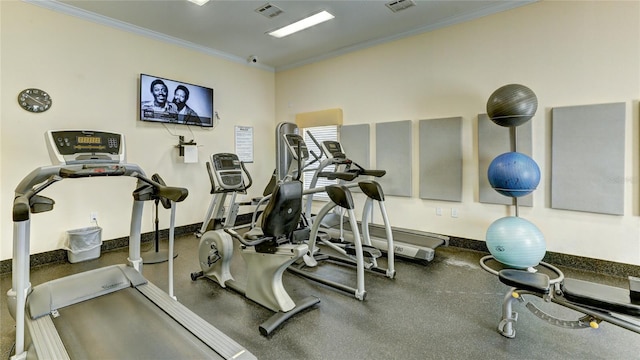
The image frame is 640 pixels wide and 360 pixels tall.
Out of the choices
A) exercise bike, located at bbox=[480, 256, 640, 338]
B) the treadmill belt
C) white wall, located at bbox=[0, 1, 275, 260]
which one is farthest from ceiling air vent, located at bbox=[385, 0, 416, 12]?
the treadmill belt

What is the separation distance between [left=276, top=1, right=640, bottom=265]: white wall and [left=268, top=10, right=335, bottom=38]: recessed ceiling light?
3.73 ft

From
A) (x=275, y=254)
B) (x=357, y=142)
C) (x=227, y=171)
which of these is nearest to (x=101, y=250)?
(x=227, y=171)

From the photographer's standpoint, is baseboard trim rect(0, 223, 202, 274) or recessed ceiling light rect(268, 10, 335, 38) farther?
recessed ceiling light rect(268, 10, 335, 38)

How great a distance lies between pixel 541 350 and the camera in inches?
81.6

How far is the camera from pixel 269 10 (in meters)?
3.96

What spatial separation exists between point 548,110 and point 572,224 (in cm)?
139

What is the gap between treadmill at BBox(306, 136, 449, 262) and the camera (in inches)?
148

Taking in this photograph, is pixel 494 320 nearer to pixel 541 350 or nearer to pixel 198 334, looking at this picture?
pixel 541 350

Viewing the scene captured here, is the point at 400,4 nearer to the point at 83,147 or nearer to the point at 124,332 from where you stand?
the point at 83,147

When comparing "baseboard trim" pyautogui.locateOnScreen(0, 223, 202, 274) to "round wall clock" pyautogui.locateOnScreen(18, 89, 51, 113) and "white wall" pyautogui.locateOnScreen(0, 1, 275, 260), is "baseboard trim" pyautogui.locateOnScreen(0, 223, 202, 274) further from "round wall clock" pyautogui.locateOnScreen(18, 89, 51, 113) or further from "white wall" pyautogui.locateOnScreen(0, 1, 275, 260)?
"round wall clock" pyautogui.locateOnScreen(18, 89, 51, 113)

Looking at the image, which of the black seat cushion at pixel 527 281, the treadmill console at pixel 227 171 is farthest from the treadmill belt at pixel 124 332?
the treadmill console at pixel 227 171

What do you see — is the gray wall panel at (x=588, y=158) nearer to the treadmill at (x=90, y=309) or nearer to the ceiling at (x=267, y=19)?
the ceiling at (x=267, y=19)

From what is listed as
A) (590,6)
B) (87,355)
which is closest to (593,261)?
(590,6)

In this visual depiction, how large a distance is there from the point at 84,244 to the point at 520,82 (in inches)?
235
